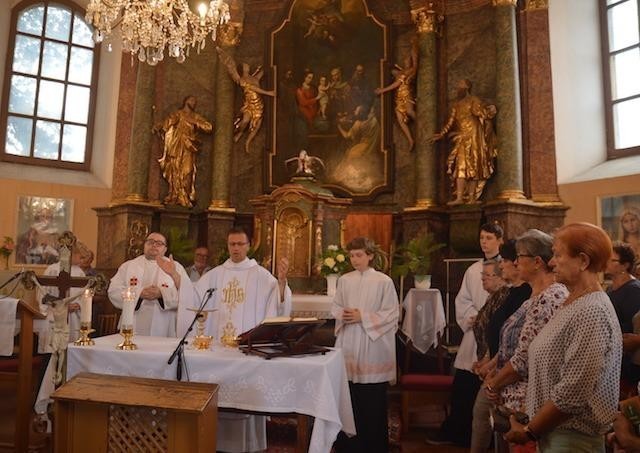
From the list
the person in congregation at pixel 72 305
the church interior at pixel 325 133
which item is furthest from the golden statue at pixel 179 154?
the person in congregation at pixel 72 305

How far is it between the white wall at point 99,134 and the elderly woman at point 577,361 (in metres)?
9.75

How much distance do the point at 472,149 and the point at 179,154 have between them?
195 inches

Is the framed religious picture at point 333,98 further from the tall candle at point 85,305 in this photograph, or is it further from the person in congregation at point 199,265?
the tall candle at point 85,305

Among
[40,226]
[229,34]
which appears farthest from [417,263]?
[40,226]

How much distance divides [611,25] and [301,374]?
29.0 feet

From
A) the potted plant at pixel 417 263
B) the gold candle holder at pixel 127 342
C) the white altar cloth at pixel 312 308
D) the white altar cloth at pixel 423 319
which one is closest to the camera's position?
the gold candle holder at pixel 127 342

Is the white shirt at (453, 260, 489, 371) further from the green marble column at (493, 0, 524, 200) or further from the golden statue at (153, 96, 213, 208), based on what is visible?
the golden statue at (153, 96, 213, 208)

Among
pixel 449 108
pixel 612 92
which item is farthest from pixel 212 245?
pixel 612 92

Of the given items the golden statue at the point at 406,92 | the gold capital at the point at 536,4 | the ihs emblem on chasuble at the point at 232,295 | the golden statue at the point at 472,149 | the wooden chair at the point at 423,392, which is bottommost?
the wooden chair at the point at 423,392

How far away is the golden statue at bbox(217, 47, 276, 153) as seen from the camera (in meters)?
10.2

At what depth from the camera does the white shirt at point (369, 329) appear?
15.4ft

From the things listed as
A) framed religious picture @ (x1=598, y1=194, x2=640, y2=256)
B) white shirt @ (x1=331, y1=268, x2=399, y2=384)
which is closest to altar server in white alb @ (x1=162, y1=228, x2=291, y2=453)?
white shirt @ (x1=331, y1=268, x2=399, y2=384)

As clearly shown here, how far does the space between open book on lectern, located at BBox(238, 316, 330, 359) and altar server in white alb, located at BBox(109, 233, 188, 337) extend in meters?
2.02

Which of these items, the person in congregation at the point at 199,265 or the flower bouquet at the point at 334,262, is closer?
the flower bouquet at the point at 334,262
